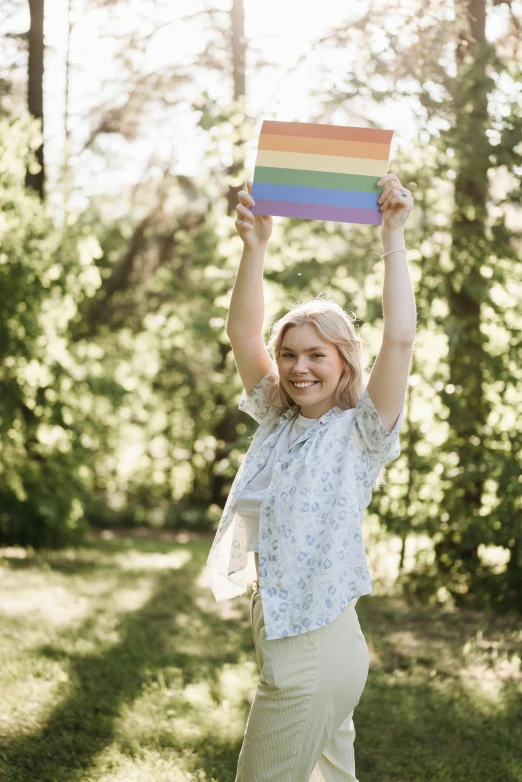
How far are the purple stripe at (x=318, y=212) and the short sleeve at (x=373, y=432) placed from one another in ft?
1.62

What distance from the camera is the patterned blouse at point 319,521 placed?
7.29 feet

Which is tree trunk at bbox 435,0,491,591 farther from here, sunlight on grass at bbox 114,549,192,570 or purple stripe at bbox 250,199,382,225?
purple stripe at bbox 250,199,382,225

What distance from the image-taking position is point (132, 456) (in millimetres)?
15078

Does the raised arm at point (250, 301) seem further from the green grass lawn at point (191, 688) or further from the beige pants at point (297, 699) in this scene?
the green grass lawn at point (191, 688)

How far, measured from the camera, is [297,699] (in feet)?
7.27

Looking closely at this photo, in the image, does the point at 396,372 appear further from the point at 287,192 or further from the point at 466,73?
the point at 466,73

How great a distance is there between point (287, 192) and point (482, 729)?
2.75m

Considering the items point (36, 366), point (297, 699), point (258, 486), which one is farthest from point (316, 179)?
point (36, 366)

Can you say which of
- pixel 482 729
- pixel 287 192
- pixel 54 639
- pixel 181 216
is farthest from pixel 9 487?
pixel 287 192

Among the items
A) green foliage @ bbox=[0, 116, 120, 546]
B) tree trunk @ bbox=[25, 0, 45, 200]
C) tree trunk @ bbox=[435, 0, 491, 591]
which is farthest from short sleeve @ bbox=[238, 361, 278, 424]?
tree trunk @ bbox=[25, 0, 45, 200]

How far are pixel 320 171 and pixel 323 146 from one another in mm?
73

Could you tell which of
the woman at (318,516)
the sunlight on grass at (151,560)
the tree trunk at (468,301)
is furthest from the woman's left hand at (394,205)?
the sunlight on grass at (151,560)

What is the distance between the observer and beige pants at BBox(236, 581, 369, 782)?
7.28 ft

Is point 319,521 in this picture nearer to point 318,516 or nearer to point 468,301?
point 318,516
